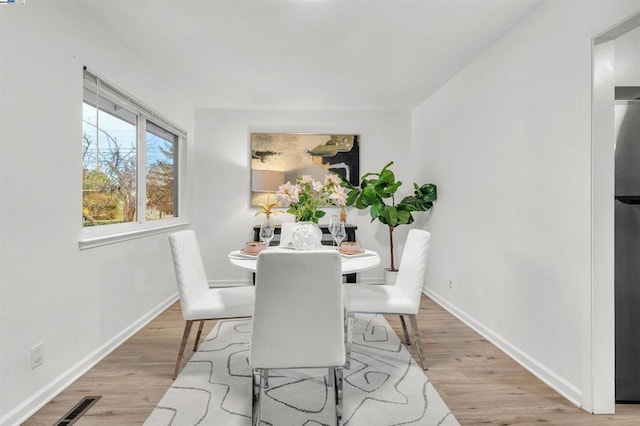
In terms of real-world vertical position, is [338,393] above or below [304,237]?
below

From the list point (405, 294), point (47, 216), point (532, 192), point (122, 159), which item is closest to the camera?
point (47, 216)

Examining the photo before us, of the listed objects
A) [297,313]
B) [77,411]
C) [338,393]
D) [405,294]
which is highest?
[297,313]

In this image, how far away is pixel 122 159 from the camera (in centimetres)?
301

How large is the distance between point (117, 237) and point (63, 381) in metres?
1.02

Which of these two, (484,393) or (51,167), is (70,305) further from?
(484,393)

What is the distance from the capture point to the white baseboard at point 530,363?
199cm

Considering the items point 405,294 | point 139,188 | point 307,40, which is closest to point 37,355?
Answer: point 139,188

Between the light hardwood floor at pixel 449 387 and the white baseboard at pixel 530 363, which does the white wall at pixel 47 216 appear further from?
the white baseboard at pixel 530 363

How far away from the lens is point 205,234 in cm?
462

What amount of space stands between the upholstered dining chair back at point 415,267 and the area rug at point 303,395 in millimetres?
459

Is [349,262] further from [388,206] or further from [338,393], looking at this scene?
[388,206]

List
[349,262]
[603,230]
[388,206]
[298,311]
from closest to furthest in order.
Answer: [298,311] < [603,230] < [349,262] < [388,206]

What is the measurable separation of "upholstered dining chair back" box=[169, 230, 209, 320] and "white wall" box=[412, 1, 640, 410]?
2.21 meters

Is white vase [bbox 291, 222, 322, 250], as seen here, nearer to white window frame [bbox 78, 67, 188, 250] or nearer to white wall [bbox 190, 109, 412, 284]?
white window frame [bbox 78, 67, 188, 250]
